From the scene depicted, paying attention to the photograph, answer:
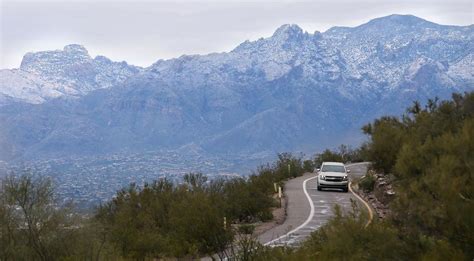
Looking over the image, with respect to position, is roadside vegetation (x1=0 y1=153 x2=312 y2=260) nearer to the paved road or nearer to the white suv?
the paved road

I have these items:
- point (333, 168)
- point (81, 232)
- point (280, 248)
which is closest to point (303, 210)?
point (333, 168)

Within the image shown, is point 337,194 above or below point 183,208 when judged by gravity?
below

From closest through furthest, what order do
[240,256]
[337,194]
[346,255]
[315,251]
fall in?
[346,255]
[315,251]
[240,256]
[337,194]

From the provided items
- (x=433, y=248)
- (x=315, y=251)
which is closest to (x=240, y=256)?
(x=315, y=251)

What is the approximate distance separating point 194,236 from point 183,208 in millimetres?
2087

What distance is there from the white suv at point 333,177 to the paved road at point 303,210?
0.39 meters

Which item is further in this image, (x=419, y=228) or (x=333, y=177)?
(x=333, y=177)

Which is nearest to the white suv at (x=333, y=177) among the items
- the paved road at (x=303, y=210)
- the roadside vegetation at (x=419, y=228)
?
the paved road at (x=303, y=210)

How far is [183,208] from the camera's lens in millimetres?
21828

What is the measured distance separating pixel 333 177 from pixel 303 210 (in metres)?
8.75

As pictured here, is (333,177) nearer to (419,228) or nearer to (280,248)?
(280,248)

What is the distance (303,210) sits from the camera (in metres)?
32.8

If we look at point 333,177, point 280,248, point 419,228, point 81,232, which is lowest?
point 333,177

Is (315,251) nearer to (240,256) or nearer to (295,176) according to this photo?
(240,256)
